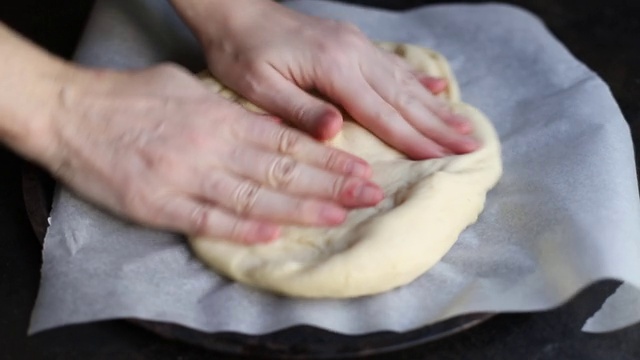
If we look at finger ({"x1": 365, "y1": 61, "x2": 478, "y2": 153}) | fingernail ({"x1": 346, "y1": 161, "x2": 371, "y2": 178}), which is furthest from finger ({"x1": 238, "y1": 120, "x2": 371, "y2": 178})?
finger ({"x1": 365, "y1": 61, "x2": 478, "y2": 153})

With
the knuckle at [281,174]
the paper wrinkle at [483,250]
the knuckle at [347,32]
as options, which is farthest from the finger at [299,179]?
the knuckle at [347,32]

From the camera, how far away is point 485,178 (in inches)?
37.4

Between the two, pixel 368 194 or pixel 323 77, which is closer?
pixel 368 194

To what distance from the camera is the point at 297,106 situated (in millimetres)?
959

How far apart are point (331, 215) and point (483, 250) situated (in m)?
0.18

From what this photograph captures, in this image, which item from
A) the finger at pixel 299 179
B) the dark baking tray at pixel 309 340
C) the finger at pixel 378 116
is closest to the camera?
the dark baking tray at pixel 309 340

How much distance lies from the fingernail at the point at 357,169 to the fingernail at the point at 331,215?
0.05 meters

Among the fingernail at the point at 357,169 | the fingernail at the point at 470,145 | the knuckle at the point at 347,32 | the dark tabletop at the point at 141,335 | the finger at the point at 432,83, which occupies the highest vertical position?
the fingernail at the point at 470,145

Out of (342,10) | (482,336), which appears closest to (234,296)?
(482,336)

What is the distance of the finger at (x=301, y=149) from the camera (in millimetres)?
878

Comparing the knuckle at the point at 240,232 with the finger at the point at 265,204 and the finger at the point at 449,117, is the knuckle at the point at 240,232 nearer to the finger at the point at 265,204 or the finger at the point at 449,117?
the finger at the point at 265,204

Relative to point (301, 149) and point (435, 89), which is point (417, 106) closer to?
point (435, 89)

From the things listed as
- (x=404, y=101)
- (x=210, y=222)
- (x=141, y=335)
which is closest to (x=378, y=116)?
(x=404, y=101)

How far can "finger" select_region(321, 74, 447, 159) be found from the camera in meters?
0.96
